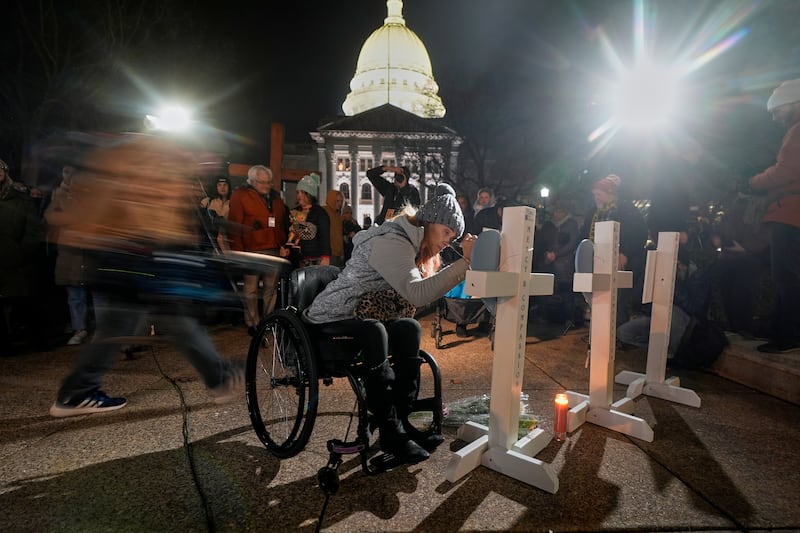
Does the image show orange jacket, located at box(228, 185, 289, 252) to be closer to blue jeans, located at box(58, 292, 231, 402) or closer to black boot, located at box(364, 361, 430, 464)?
blue jeans, located at box(58, 292, 231, 402)

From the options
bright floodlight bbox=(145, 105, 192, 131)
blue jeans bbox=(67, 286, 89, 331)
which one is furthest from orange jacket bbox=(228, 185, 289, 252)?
blue jeans bbox=(67, 286, 89, 331)

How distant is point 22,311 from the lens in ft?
17.5

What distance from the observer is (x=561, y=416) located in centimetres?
271

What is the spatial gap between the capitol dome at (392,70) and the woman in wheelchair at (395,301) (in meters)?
61.2

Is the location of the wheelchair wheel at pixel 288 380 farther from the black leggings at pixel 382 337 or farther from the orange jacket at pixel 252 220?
the orange jacket at pixel 252 220

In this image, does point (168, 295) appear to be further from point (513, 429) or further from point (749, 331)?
point (749, 331)

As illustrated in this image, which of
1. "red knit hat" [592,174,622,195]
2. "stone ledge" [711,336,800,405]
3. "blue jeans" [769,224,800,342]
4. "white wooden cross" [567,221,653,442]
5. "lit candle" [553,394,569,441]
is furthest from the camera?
"red knit hat" [592,174,622,195]

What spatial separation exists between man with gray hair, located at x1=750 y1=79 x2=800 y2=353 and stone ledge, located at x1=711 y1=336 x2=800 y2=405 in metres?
0.15

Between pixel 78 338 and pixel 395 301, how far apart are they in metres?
4.52

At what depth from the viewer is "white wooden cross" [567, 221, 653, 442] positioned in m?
2.88

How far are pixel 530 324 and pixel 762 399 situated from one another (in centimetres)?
331

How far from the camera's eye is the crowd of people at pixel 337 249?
2395 millimetres

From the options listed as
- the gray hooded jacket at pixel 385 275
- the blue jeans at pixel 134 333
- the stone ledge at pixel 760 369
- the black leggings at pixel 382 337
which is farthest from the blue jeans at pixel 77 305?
the stone ledge at pixel 760 369

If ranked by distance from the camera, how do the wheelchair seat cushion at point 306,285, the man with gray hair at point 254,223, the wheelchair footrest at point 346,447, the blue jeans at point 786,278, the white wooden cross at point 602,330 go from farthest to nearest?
the man with gray hair at point 254,223, the blue jeans at point 786,278, the white wooden cross at point 602,330, the wheelchair seat cushion at point 306,285, the wheelchair footrest at point 346,447
